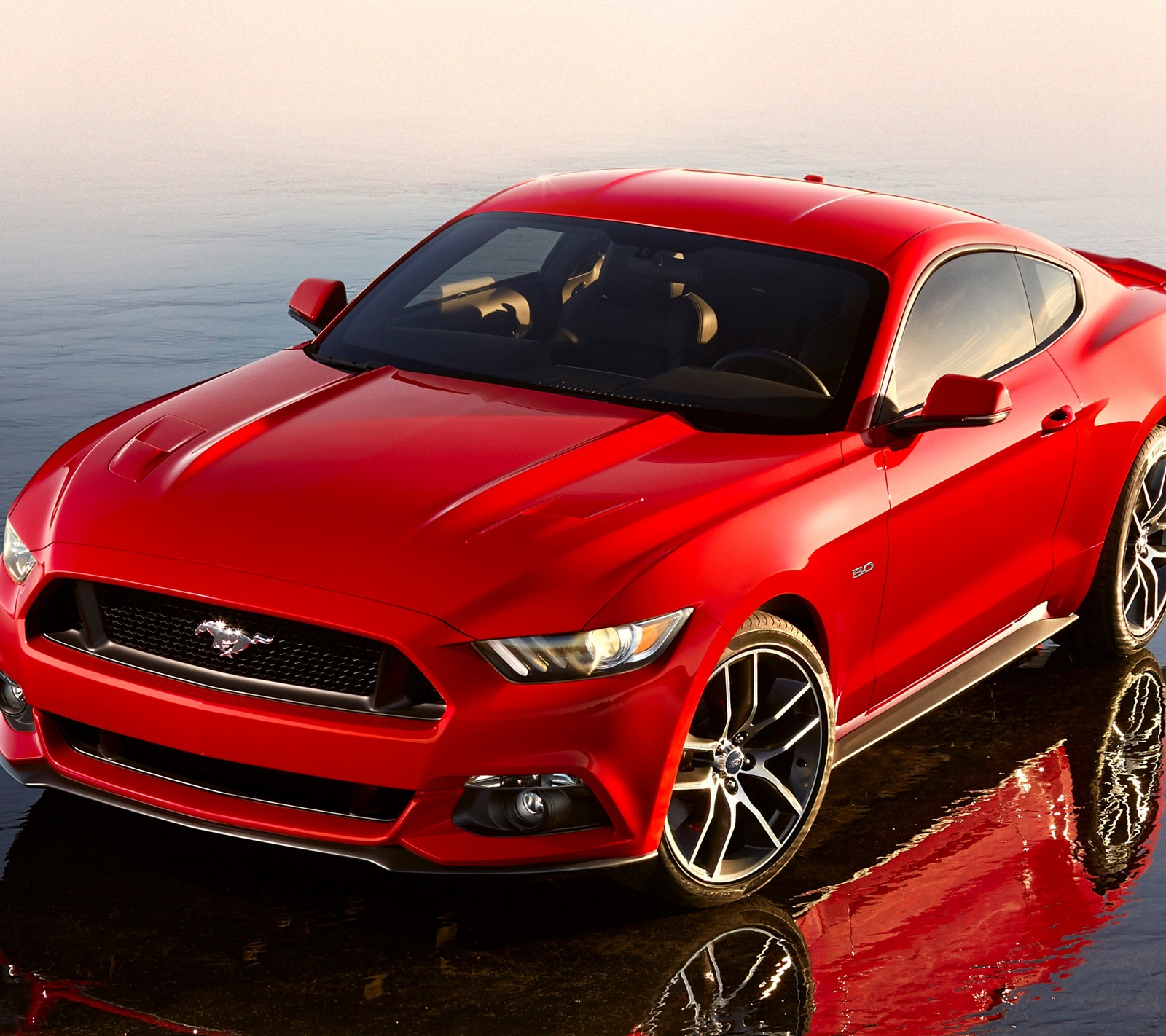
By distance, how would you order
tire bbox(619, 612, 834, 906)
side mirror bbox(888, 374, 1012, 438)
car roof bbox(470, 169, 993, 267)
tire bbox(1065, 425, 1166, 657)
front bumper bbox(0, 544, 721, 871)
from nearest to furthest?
front bumper bbox(0, 544, 721, 871) → tire bbox(619, 612, 834, 906) → side mirror bbox(888, 374, 1012, 438) → car roof bbox(470, 169, 993, 267) → tire bbox(1065, 425, 1166, 657)

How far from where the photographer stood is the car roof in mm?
5742

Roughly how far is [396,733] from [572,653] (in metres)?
0.43

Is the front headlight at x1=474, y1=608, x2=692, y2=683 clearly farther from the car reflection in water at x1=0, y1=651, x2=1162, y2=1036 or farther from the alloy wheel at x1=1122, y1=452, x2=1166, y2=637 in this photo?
the alloy wheel at x1=1122, y1=452, x2=1166, y2=637

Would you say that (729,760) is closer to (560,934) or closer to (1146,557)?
(560,934)

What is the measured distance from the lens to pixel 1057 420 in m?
5.86

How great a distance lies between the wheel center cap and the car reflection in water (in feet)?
1.23

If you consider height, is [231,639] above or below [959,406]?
below

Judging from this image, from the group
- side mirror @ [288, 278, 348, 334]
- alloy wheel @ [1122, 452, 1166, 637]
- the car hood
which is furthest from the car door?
side mirror @ [288, 278, 348, 334]

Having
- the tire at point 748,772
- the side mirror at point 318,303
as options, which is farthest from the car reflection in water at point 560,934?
the side mirror at point 318,303

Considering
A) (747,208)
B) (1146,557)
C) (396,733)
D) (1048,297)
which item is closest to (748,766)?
(396,733)

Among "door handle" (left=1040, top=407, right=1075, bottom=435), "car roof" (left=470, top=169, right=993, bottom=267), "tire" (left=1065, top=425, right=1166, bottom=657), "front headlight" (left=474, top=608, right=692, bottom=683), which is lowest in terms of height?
"tire" (left=1065, top=425, right=1166, bottom=657)

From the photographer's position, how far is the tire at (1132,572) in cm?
648

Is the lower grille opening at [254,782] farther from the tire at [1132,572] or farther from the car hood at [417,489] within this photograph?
the tire at [1132,572]

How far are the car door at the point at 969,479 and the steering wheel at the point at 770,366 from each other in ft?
0.78
